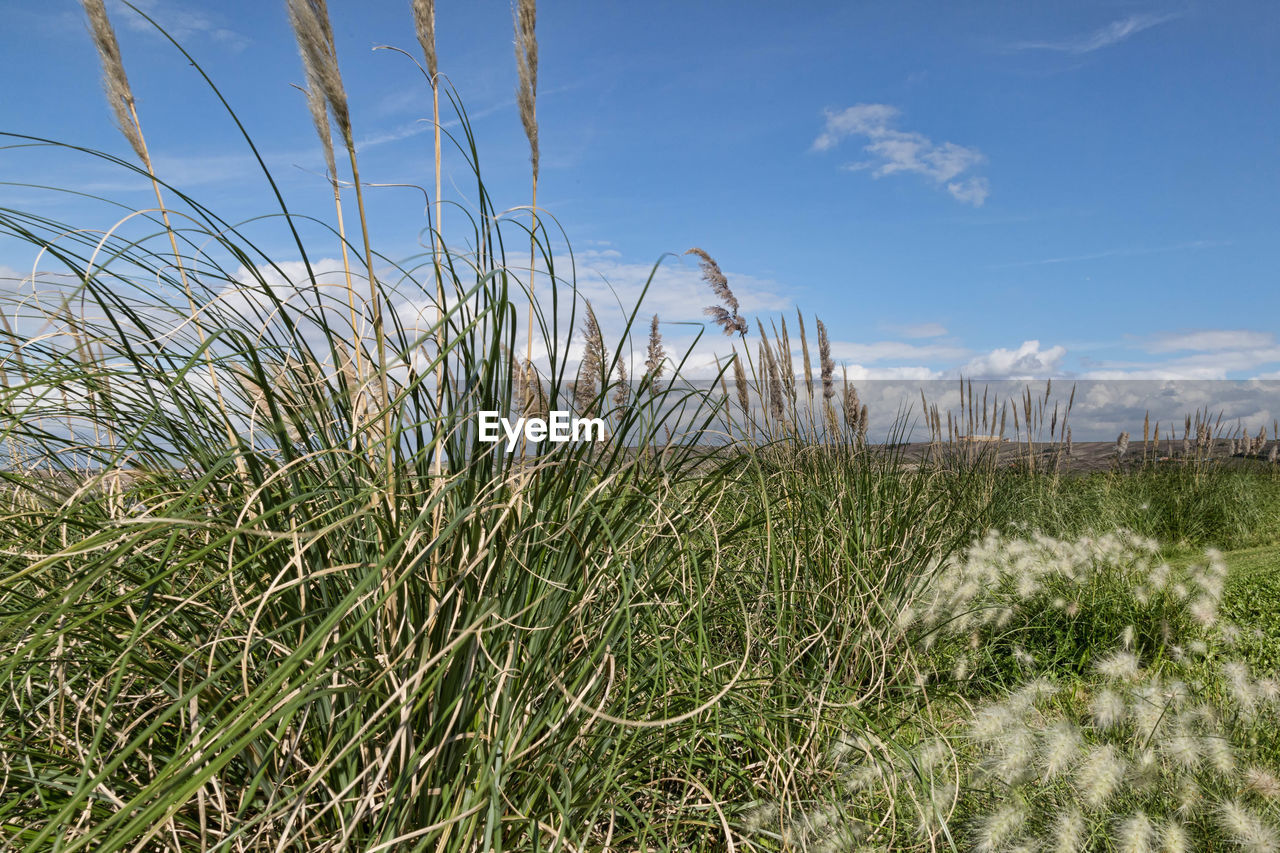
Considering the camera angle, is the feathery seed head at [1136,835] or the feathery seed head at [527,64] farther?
the feathery seed head at [527,64]

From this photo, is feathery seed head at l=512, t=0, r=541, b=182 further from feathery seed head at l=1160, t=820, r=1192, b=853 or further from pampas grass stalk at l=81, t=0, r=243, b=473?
feathery seed head at l=1160, t=820, r=1192, b=853

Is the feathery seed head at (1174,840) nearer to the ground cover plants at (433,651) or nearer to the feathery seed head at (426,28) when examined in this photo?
the ground cover plants at (433,651)

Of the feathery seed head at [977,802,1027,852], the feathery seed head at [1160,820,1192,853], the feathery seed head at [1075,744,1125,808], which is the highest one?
the feathery seed head at [1075,744,1125,808]

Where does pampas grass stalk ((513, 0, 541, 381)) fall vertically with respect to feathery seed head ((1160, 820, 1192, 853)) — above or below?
above

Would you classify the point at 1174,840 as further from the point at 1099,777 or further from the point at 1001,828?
the point at 1001,828

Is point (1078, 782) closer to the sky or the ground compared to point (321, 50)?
closer to the ground

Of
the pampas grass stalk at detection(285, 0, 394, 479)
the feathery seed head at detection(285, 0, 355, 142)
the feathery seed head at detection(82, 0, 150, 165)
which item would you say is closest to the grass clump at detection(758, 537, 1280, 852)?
the pampas grass stalk at detection(285, 0, 394, 479)

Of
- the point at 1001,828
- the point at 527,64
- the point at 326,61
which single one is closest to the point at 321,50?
the point at 326,61

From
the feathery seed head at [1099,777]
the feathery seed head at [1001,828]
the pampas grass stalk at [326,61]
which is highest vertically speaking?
the pampas grass stalk at [326,61]

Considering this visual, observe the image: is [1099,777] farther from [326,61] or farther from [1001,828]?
Result: [326,61]

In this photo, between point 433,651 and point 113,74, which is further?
point 113,74

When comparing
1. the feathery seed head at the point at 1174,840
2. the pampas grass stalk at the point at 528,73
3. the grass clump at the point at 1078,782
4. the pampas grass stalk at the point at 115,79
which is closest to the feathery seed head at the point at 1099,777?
the grass clump at the point at 1078,782

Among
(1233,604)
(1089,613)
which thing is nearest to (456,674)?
(1089,613)

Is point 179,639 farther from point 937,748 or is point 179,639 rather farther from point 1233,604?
point 1233,604
